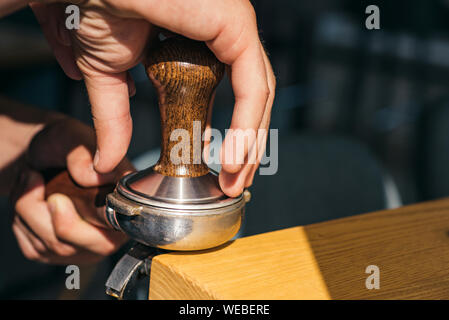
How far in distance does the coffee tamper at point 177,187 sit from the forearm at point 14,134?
0.35m

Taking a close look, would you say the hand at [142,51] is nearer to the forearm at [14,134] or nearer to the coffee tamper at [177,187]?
the coffee tamper at [177,187]

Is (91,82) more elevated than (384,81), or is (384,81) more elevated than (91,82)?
(91,82)

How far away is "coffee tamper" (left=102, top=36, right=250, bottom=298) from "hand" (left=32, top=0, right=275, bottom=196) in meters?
0.02

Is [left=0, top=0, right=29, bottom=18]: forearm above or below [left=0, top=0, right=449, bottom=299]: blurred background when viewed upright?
above

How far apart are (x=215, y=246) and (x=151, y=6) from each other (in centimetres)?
25

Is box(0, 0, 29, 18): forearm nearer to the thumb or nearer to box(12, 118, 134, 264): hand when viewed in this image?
the thumb

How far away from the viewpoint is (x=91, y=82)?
Result: 1.69ft

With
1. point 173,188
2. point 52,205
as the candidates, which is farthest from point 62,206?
point 173,188

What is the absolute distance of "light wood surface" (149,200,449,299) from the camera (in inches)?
17.7

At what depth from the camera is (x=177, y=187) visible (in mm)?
494

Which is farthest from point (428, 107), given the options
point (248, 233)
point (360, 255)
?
point (360, 255)

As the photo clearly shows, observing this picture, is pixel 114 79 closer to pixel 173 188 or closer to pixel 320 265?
pixel 173 188

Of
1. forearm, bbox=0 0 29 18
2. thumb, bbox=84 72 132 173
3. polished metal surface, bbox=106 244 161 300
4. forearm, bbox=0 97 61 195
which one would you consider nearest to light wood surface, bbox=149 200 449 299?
polished metal surface, bbox=106 244 161 300
